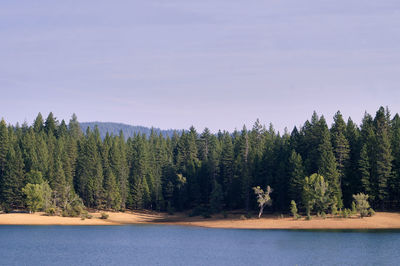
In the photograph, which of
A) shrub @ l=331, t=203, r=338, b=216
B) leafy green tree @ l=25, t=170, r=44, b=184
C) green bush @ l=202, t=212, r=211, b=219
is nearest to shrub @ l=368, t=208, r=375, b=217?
shrub @ l=331, t=203, r=338, b=216

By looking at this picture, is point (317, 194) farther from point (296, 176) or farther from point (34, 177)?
point (34, 177)

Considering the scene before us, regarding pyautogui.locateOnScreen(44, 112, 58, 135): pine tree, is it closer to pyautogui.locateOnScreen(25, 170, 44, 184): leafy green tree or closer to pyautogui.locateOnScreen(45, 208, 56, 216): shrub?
pyautogui.locateOnScreen(25, 170, 44, 184): leafy green tree

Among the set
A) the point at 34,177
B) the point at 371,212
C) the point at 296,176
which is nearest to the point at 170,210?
the point at 34,177

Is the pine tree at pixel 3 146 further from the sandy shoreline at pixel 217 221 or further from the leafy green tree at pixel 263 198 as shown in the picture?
the leafy green tree at pixel 263 198

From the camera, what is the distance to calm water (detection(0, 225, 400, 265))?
56594 millimetres

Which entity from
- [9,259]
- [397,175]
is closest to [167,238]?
[9,259]

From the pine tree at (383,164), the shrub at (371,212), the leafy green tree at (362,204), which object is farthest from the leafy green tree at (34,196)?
the pine tree at (383,164)

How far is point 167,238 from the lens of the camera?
80062 mm

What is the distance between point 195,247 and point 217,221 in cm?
4366

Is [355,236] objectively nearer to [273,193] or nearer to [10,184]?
[273,193]

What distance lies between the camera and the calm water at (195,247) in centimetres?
5659

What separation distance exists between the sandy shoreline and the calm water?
356 inches

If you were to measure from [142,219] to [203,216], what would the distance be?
1457 centimetres

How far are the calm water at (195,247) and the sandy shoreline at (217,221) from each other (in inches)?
356
